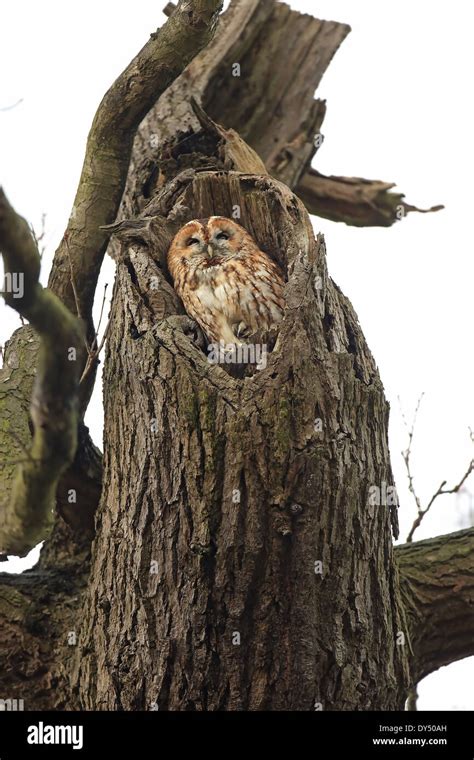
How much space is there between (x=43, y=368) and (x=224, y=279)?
9.69ft

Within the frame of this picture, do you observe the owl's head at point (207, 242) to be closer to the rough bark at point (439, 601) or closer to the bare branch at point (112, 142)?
the bare branch at point (112, 142)

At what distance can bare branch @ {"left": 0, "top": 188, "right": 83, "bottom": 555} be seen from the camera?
8.11ft

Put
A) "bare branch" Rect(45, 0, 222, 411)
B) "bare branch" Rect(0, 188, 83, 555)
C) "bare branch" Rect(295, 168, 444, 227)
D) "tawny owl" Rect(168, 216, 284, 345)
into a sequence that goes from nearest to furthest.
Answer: "bare branch" Rect(0, 188, 83, 555)
"bare branch" Rect(45, 0, 222, 411)
"tawny owl" Rect(168, 216, 284, 345)
"bare branch" Rect(295, 168, 444, 227)

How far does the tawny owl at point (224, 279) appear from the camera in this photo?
17.5 ft

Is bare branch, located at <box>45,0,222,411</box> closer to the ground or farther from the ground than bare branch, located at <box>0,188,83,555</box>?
farther from the ground

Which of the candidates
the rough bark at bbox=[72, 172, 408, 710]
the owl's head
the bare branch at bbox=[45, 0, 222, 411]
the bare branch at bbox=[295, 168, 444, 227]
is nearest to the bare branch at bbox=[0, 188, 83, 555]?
the rough bark at bbox=[72, 172, 408, 710]

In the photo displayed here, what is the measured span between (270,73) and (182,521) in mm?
4984

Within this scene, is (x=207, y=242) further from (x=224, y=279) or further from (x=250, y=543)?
(x=250, y=543)

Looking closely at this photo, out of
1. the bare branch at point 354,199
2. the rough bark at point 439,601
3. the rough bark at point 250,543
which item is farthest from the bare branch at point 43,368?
the bare branch at point 354,199

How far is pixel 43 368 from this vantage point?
268 cm

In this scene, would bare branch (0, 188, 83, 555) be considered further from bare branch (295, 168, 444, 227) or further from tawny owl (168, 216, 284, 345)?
bare branch (295, 168, 444, 227)

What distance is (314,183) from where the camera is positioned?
25.8 feet

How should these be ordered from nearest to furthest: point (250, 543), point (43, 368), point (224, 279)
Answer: point (43, 368) < point (250, 543) < point (224, 279)

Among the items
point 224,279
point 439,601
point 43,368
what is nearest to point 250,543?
point 43,368
